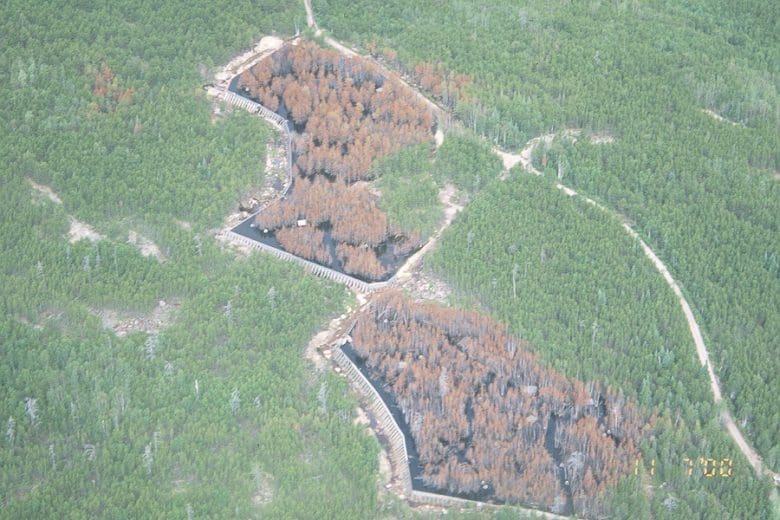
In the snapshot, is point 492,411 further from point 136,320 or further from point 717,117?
point 717,117

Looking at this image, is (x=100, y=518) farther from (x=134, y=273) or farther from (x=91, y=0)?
(x=91, y=0)

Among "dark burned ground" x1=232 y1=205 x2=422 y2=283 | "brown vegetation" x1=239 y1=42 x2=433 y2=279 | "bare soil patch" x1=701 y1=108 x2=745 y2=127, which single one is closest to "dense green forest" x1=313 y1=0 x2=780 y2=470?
"bare soil patch" x1=701 y1=108 x2=745 y2=127

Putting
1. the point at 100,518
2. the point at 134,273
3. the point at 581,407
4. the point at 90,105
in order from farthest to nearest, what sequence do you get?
the point at 90,105
the point at 134,273
the point at 581,407
the point at 100,518

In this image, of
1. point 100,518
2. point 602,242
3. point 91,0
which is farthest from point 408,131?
point 100,518

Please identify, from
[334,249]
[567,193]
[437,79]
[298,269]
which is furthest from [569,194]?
[298,269]

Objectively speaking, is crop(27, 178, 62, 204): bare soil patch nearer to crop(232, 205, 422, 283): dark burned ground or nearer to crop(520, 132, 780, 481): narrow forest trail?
crop(232, 205, 422, 283): dark burned ground

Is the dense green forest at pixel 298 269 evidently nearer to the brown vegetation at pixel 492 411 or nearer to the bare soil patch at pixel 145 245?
the bare soil patch at pixel 145 245

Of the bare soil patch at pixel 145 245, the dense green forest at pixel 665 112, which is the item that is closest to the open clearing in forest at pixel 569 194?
the dense green forest at pixel 665 112

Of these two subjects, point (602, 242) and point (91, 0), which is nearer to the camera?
point (602, 242)
